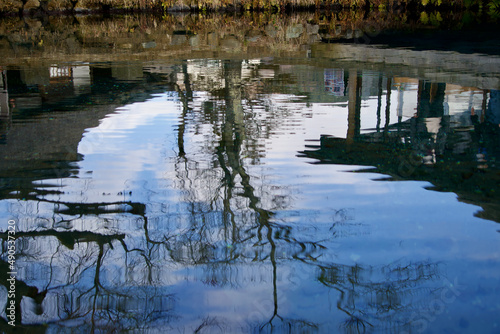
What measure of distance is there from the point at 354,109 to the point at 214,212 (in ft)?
12.8

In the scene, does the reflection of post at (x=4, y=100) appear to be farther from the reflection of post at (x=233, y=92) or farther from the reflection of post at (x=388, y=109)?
the reflection of post at (x=388, y=109)

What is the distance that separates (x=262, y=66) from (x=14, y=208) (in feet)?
26.3

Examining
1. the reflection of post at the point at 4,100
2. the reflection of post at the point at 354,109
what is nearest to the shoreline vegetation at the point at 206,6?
the reflection of post at the point at 354,109

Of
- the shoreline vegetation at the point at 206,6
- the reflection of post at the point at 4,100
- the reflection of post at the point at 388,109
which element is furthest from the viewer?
the shoreline vegetation at the point at 206,6

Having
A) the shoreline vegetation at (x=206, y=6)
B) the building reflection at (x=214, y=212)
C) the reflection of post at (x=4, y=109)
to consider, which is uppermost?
the shoreline vegetation at (x=206, y=6)

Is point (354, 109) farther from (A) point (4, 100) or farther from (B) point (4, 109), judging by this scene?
(A) point (4, 100)

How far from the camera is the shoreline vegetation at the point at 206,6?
32688 millimetres

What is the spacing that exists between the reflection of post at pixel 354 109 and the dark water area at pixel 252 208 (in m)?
0.04

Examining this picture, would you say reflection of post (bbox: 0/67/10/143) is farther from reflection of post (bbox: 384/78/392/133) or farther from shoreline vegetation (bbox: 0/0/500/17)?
shoreline vegetation (bbox: 0/0/500/17)

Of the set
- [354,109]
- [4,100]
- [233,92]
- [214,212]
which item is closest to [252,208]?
[214,212]

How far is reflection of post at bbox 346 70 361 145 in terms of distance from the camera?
19.2 feet

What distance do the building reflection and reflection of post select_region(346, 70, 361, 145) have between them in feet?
0.09

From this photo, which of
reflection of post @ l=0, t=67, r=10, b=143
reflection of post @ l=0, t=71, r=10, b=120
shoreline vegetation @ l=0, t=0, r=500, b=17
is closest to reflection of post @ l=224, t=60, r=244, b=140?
reflection of post @ l=0, t=67, r=10, b=143

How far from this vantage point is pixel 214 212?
12.7ft
